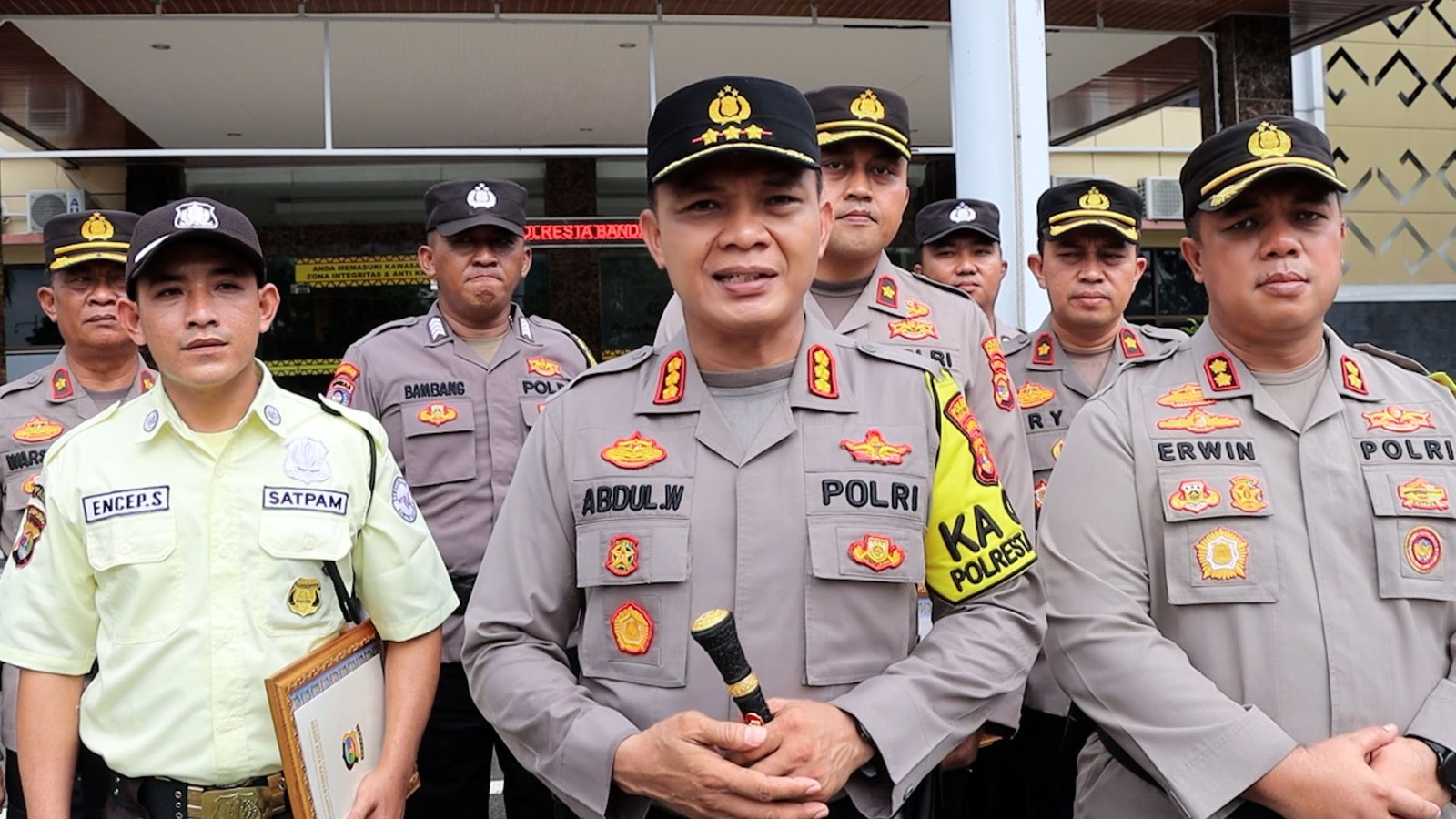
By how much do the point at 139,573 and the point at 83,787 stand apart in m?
0.70

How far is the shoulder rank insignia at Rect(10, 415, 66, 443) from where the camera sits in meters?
3.66

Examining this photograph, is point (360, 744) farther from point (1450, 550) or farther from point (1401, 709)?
point (1450, 550)

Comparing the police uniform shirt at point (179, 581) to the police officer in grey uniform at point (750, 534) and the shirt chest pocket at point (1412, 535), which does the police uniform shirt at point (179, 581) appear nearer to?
the police officer in grey uniform at point (750, 534)

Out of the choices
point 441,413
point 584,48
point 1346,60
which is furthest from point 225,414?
point 1346,60

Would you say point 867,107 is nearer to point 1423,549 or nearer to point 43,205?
point 1423,549

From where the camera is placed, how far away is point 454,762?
143 inches

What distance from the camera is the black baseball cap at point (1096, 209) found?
3811 millimetres

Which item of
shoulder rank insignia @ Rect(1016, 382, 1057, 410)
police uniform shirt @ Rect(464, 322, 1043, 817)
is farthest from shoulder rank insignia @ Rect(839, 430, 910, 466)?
shoulder rank insignia @ Rect(1016, 382, 1057, 410)

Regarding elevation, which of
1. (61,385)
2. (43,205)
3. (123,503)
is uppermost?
(43,205)

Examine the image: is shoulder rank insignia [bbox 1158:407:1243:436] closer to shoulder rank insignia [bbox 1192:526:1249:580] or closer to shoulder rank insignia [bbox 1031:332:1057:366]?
shoulder rank insignia [bbox 1192:526:1249:580]

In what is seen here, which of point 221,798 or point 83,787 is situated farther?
point 83,787

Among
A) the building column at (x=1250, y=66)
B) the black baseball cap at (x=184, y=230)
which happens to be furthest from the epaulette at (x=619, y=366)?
the building column at (x=1250, y=66)

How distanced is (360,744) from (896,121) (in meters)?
2.01

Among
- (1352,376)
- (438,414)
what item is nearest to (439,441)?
(438,414)
